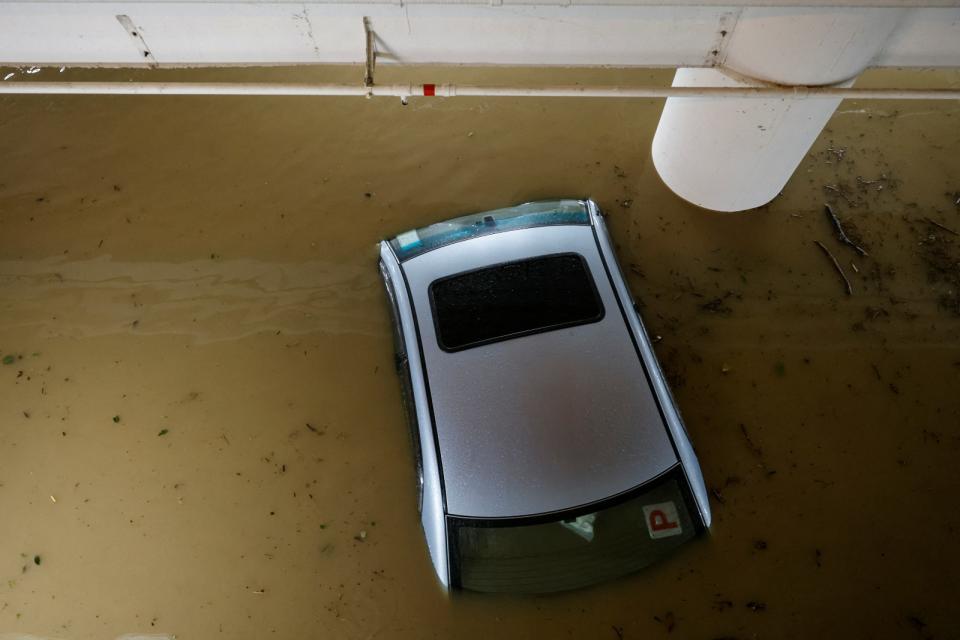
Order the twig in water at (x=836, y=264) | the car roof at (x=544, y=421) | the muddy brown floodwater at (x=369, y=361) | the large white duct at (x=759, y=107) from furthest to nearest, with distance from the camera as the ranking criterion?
the twig in water at (x=836, y=264), the muddy brown floodwater at (x=369, y=361), the large white duct at (x=759, y=107), the car roof at (x=544, y=421)

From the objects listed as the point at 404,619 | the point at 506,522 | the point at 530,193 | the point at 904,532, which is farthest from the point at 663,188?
the point at 404,619

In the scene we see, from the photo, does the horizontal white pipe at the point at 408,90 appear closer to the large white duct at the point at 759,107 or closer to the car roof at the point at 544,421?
the large white duct at the point at 759,107

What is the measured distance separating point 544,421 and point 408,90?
6.63 ft

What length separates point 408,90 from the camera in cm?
328

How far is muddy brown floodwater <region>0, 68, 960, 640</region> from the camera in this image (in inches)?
142

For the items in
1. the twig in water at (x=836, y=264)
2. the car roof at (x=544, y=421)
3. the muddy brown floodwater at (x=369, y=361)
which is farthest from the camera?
the twig in water at (x=836, y=264)

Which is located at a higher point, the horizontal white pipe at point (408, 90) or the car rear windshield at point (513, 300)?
the horizontal white pipe at point (408, 90)

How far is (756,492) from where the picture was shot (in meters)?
3.88

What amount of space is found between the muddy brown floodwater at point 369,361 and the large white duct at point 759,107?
1.16 feet

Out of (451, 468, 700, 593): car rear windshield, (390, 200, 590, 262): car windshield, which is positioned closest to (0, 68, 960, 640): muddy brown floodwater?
(451, 468, 700, 593): car rear windshield

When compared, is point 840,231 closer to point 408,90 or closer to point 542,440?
point 542,440

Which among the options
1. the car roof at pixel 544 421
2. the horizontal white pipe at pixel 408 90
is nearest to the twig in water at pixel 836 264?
the horizontal white pipe at pixel 408 90

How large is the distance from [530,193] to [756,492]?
3075 millimetres

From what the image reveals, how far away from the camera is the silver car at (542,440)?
2.93 meters
